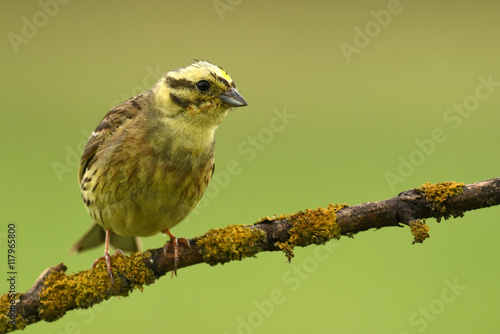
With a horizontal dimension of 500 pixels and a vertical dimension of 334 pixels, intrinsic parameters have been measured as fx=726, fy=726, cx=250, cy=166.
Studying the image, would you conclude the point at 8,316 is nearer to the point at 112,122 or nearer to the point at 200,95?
the point at 112,122

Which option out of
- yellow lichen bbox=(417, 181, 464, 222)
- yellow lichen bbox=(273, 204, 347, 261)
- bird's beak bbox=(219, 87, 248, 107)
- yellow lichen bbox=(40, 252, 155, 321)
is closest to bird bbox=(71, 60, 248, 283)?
bird's beak bbox=(219, 87, 248, 107)

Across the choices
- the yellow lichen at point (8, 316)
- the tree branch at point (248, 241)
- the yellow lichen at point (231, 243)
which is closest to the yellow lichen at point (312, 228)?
the tree branch at point (248, 241)

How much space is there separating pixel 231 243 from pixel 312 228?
45cm

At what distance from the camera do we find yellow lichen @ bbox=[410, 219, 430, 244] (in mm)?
3396

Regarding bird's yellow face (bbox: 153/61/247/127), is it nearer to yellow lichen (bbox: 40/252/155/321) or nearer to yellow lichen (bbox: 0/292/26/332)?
yellow lichen (bbox: 40/252/155/321)

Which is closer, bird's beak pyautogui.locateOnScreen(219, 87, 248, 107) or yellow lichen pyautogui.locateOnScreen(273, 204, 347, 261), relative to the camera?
yellow lichen pyautogui.locateOnScreen(273, 204, 347, 261)

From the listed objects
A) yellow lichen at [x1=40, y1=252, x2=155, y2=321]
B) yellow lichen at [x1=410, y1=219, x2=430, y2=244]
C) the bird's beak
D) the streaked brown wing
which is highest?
the streaked brown wing

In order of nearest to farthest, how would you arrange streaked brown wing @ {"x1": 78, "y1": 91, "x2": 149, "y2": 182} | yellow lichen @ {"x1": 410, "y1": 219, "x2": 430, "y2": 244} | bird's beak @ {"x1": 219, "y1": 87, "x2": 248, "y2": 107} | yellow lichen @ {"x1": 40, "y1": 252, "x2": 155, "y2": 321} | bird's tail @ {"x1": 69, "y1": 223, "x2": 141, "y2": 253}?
1. yellow lichen @ {"x1": 410, "y1": 219, "x2": 430, "y2": 244}
2. yellow lichen @ {"x1": 40, "y1": 252, "x2": 155, "y2": 321}
3. bird's beak @ {"x1": 219, "y1": 87, "x2": 248, "y2": 107}
4. streaked brown wing @ {"x1": 78, "y1": 91, "x2": 149, "y2": 182}
5. bird's tail @ {"x1": 69, "y1": 223, "x2": 141, "y2": 253}

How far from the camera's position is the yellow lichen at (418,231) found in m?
3.40

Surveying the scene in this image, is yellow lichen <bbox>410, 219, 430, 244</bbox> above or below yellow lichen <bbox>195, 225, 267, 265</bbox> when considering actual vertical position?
below

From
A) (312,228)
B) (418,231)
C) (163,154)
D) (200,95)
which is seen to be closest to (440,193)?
(418,231)

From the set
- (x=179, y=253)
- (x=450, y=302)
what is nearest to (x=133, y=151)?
(x=179, y=253)

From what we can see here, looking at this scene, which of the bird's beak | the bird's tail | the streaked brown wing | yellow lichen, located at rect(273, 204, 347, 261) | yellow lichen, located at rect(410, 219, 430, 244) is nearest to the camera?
yellow lichen, located at rect(410, 219, 430, 244)

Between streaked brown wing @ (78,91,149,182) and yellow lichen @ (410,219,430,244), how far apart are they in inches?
87.7
